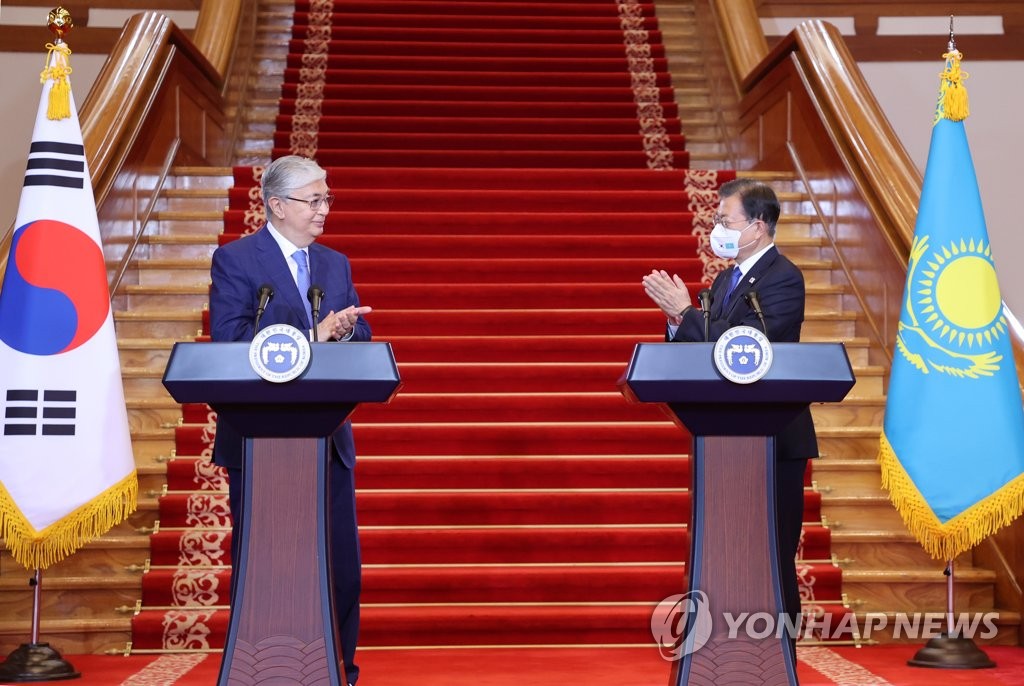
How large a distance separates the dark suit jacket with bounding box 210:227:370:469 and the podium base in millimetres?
1844

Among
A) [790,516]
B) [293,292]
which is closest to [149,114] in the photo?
[293,292]

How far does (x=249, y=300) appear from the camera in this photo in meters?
3.11

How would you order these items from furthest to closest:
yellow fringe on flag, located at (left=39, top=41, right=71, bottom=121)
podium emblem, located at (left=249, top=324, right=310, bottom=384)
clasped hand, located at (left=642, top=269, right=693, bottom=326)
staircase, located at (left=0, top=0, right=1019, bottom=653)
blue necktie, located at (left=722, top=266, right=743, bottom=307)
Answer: staircase, located at (left=0, top=0, right=1019, bottom=653)
yellow fringe on flag, located at (left=39, top=41, right=71, bottom=121)
blue necktie, located at (left=722, top=266, right=743, bottom=307)
clasped hand, located at (left=642, top=269, right=693, bottom=326)
podium emblem, located at (left=249, top=324, right=310, bottom=384)

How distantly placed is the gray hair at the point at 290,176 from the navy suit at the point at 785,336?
971 mm

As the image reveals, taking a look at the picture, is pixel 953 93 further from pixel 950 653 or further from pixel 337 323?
pixel 337 323

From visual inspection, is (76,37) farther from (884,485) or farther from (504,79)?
(884,485)

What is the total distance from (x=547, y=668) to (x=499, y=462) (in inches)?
44.9

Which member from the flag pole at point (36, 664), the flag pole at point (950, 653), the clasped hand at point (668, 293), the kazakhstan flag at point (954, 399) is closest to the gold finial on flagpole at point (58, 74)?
the flag pole at point (36, 664)

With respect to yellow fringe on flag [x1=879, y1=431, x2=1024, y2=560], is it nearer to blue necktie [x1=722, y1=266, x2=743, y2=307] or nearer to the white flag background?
blue necktie [x1=722, y1=266, x2=743, y2=307]

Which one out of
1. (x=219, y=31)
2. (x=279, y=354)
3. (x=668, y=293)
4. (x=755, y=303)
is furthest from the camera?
(x=219, y=31)

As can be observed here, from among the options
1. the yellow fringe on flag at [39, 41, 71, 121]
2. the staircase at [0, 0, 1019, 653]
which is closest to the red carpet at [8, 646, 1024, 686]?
the staircase at [0, 0, 1019, 653]

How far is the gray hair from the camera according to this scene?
122 inches

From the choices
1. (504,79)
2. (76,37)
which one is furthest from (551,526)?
(76,37)

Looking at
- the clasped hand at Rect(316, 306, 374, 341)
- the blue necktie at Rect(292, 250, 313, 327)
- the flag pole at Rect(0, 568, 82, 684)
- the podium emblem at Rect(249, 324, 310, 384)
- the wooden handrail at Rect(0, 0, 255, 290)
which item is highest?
the wooden handrail at Rect(0, 0, 255, 290)
